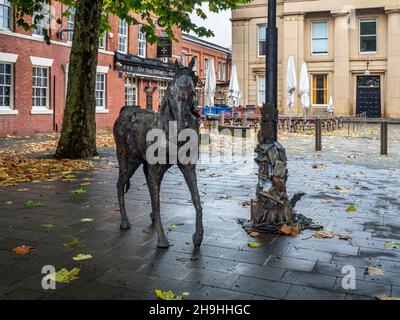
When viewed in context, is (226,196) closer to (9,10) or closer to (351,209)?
(351,209)

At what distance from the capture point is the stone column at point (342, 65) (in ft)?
114

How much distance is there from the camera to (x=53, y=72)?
22.8 metres

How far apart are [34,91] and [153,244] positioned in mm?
19327

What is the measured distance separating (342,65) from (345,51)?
1.07 meters

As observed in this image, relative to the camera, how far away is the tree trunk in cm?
1218

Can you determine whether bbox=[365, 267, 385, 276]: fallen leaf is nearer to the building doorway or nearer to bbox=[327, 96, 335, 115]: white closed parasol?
bbox=[327, 96, 335, 115]: white closed parasol

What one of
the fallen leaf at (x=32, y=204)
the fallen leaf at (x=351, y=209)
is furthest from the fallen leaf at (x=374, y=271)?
the fallen leaf at (x=32, y=204)

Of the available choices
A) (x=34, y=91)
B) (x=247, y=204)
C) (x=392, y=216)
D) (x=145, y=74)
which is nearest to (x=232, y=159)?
(x=247, y=204)

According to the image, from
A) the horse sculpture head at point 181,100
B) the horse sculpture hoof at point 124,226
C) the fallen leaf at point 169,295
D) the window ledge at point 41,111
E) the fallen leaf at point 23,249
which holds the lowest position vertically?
the fallen leaf at point 169,295

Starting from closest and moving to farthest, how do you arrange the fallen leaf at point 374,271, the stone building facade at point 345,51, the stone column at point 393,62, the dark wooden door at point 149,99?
the fallen leaf at point 374,271 → the dark wooden door at point 149,99 → the stone column at point 393,62 → the stone building facade at point 345,51

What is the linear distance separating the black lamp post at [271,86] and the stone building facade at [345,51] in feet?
102

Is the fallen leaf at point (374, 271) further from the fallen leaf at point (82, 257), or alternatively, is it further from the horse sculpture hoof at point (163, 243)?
the fallen leaf at point (82, 257)

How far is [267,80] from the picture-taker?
5562 mm

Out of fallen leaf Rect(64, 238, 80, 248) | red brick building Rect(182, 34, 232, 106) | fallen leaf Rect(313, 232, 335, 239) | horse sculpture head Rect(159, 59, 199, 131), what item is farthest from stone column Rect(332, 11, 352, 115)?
fallen leaf Rect(64, 238, 80, 248)
